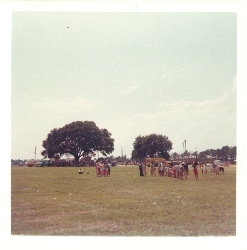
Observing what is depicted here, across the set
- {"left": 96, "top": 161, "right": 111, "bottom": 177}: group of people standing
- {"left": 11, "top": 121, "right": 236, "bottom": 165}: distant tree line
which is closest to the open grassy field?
{"left": 11, "top": 121, "right": 236, "bottom": 165}: distant tree line

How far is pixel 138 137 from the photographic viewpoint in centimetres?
1105

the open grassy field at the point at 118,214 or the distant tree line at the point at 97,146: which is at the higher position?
the distant tree line at the point at 97,146

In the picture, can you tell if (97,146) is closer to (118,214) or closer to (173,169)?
(173,169)

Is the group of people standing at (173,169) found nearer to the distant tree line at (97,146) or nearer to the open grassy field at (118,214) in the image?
the distant tree line at (97,146)

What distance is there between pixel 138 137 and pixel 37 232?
4.66m

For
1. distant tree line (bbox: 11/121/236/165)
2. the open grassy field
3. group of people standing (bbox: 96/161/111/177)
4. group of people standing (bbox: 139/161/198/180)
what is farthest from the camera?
group of people standing (bbox: 96/161/111/177)

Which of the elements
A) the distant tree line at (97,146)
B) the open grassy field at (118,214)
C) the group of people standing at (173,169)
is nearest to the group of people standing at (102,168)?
the distant tree line at (97,146)

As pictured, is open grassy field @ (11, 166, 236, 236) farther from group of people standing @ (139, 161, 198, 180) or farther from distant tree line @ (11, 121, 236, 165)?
group of people standing @ (139, 161, 198, 180)

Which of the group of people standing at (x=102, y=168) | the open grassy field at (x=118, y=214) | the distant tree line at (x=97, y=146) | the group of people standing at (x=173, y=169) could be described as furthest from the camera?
the group of people standing at (x=102, y=168)

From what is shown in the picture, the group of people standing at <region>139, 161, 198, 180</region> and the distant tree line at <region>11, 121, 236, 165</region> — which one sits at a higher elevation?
the distant tree line at <region>11, 121, 236, 165</region>

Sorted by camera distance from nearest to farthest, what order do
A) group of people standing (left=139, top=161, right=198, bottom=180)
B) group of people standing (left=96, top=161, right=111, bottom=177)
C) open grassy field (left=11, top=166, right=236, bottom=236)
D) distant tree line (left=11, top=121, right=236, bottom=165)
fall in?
open grassy field (left=11, top=166, right=236, bottom=236) < distant tree line (left=11, top=121, right=236, bottom=165) < group of people standing (left=139, top=161, right=198, bottom=180) < group of people standing (left=96, top=161, right=111, bottom=177)

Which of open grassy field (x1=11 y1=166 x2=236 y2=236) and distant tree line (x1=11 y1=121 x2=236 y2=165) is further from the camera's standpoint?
distant tree line (x1=11 y1=121 x2=236 y2=165)
